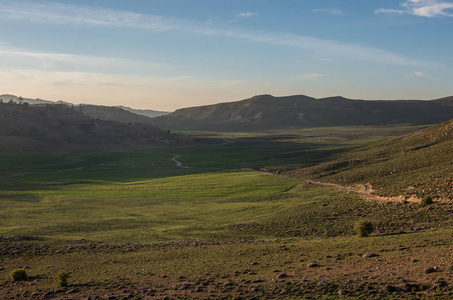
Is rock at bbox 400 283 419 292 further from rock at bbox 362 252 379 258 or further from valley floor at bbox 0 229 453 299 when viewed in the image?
rock at bbox 362 252 379 258

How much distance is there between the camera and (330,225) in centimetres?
3462

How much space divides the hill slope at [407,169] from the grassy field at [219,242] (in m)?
5.04

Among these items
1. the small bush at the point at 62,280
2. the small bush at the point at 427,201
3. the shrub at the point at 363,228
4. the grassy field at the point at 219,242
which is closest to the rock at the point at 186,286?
the grassy field at the point at 219,242

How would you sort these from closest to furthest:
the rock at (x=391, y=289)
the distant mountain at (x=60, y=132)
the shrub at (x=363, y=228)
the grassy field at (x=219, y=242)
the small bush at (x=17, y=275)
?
the rock at (x=391, y=289) → the grassy field at (x=219, y=242) → the small bush at (x=17, y=275) → the shrub at (x=363, y=228) → the distant mountain at (x=60, y=132)

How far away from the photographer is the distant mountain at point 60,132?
5689 inches

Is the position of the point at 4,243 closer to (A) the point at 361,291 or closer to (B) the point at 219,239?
(B) the point at 219,239

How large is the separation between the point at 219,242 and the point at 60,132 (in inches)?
5831

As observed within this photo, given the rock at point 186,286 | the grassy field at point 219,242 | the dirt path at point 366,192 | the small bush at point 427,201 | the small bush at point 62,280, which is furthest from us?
the dirt path at point 366,192

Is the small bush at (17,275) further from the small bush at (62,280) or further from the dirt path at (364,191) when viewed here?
the dirt path at (364,191)

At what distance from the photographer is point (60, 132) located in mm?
161000

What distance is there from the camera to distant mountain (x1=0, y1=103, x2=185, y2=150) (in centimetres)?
14450

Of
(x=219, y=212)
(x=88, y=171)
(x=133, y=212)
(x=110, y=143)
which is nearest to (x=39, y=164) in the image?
(x=88, y=171)

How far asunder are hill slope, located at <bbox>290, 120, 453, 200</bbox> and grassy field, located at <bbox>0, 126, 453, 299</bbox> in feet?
16.5

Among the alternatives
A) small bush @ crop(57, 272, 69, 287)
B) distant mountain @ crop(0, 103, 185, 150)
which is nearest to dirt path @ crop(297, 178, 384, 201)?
small bush @ crop(57, 272, 69, 287)
